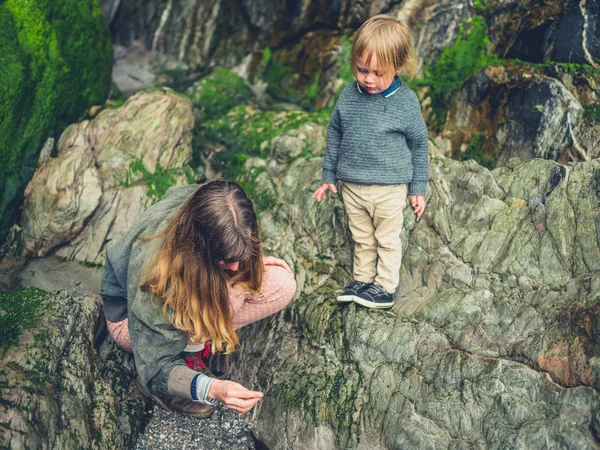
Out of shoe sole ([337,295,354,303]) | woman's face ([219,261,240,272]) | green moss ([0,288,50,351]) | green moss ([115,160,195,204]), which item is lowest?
green moss ([0,288,50,351])

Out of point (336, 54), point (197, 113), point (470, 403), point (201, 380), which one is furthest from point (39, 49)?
point (470, 403)

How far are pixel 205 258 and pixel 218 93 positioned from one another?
490 cm

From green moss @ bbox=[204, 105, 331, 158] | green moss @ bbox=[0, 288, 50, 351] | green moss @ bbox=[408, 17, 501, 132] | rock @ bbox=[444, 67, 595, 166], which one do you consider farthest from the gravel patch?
green moss @ bbox=[408, 17, 501, 132]

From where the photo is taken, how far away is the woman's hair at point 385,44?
484cm

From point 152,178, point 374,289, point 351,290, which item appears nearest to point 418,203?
point 374,289

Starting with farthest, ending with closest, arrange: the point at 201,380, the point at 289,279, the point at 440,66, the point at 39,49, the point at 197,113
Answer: the point at 197,113
the point at 440,66
the point at 39,49
the point at 289,279
the point at 201,380

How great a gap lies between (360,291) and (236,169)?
2.51 m

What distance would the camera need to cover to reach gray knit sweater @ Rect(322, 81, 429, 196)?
17.2ft

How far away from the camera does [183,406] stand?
531 centimetres

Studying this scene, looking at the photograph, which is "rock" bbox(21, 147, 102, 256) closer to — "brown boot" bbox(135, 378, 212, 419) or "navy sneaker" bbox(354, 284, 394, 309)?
"brown boot" bbox(135, 378, 212, 419)

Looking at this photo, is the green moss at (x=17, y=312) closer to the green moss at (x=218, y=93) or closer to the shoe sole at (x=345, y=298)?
the shoe sole at (x=345, y=298)

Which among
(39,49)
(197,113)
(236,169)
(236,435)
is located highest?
(39,49)

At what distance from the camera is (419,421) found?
4750mm

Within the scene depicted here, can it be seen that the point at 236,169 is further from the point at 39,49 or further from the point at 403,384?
the point at 403,384
